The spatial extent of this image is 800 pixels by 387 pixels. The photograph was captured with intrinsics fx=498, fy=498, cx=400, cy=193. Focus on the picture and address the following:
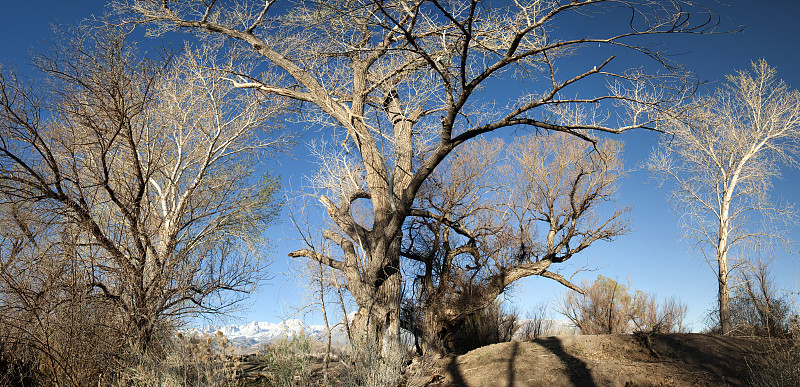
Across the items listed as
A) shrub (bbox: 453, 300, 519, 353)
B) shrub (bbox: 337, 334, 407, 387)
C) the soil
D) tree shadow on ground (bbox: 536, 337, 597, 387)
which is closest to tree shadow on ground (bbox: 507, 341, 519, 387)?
the soil

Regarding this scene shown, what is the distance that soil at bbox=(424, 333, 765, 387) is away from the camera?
7027mm

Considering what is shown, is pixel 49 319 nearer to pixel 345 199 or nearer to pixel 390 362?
pixel 390 362

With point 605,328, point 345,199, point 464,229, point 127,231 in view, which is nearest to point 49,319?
point 127,231

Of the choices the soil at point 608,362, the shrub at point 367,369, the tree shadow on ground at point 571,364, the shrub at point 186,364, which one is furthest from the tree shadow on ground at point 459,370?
the shrub at point 186,364

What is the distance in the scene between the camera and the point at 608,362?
7.64 metres

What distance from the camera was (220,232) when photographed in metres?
15.5

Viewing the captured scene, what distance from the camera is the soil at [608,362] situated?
277 inches

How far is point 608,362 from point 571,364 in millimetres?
577

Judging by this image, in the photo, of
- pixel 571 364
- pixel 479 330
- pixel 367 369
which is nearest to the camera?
pixel 367 369

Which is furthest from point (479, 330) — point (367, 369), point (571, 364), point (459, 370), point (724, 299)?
point (724, 299)

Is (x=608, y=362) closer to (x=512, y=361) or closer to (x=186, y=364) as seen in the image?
(x=512, y=361)

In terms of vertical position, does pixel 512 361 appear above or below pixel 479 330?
below

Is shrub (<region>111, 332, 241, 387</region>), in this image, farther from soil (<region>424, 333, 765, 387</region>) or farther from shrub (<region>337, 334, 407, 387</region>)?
soil (<region>424, 333, 765, 387</region>)

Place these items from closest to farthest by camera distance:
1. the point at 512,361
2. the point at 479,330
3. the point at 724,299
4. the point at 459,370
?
the point at 512,361 → the point at 459,370 → the point at 479,330 → the point at 724,299
